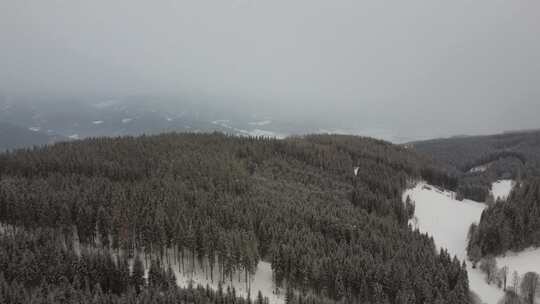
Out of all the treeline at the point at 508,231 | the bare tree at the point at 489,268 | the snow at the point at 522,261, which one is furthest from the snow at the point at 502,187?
the bare tree at the point at 489,268

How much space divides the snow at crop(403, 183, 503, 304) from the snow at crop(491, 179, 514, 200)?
21576mm

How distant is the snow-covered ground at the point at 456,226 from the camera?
85000mm

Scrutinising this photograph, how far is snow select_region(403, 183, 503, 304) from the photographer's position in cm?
8481

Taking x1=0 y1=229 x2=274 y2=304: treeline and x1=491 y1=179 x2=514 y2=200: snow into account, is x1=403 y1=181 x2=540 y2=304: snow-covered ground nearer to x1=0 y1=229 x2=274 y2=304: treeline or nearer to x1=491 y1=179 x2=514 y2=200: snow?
x1=491 y1=179 x2=514 y2=200: snow

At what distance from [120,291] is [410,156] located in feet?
560

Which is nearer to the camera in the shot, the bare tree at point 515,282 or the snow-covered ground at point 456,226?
the bare tree at point 515,282

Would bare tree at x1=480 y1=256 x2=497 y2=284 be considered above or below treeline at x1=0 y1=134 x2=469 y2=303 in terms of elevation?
below

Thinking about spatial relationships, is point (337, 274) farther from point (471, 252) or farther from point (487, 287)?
point (471, 252)

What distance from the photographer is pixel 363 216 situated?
4173 inches

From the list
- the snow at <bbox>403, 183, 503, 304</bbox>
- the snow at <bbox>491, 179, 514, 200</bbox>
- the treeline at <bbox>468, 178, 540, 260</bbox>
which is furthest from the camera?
the snow at <bbox>491, 179, 514, 200</bbox>

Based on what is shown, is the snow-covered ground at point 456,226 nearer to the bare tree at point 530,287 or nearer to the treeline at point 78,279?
the bare tree at point 530,287

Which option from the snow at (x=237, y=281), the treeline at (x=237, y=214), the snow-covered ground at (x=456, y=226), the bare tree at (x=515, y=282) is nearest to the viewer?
the snow at (x=237, y=281)

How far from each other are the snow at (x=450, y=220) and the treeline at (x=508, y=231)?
21.1ft

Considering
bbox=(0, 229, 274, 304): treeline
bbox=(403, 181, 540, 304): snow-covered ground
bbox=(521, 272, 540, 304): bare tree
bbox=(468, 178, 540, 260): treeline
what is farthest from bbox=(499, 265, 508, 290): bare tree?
bbox=(0, 229, 274, 304): treeline
